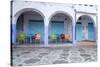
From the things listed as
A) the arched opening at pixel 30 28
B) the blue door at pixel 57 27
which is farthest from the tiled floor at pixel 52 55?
the blue door at pixel 57 27

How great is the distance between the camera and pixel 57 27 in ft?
7.62

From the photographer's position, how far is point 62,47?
2.36 m

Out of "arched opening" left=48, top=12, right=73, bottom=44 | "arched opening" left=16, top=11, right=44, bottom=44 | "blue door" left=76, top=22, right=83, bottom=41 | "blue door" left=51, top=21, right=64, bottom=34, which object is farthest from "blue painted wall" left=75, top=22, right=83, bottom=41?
"arched opening" left=16, top=11, right=44, bottom=44

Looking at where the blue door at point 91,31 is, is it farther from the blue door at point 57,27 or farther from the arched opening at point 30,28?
the arched opening at point 30,28

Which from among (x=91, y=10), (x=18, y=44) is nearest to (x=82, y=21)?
(x=91, y=10)

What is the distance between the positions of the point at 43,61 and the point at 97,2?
124 cm

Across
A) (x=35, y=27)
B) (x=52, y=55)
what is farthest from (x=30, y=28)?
(x=52, y=55)

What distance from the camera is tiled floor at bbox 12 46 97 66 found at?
221 cm

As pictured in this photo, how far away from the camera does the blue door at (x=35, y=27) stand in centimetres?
224

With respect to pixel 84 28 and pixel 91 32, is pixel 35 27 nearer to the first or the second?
pixel 84 28

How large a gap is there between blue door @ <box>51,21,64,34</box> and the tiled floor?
243mm

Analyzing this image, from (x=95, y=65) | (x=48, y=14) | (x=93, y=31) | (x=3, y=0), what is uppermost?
(x=3, y=0)

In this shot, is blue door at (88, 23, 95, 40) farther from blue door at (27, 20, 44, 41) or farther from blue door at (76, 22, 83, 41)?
blue door at (27, 20, 44, 41)

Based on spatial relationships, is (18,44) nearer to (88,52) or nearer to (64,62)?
(64,62)
